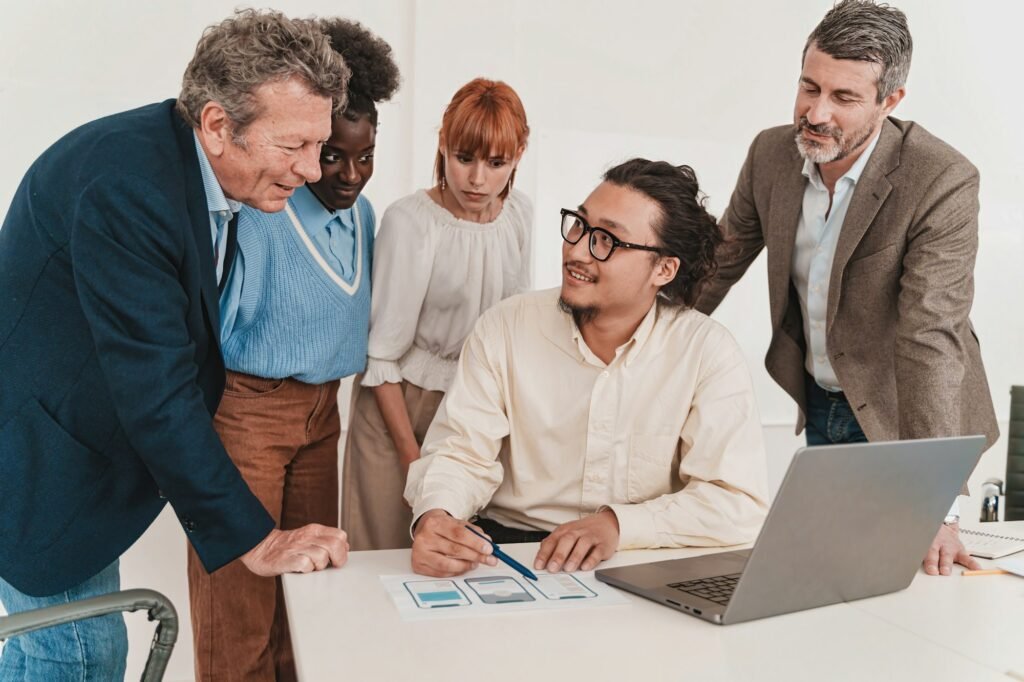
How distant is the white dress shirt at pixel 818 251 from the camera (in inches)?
93.2

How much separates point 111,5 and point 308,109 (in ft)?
6.35

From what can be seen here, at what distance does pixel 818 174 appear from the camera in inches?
94.9

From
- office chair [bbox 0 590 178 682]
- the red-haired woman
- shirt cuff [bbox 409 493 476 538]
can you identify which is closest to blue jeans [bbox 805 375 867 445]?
the red-haired woman

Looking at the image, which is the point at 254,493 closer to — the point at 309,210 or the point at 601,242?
the point at 309,210

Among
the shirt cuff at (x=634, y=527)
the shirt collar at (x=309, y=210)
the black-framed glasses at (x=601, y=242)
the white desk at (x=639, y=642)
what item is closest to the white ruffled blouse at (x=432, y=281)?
the shirt collar at (x=309, y=210)

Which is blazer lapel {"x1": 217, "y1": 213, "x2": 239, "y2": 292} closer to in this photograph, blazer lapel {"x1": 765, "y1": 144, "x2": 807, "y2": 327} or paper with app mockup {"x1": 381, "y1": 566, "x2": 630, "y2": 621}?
paper with app mockup {"x1": 381, "y1": 566, "x2": 630, "y2": 621}

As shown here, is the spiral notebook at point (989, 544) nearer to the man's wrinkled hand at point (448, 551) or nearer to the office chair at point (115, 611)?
the man's wrinkled hand at point (448, 551)

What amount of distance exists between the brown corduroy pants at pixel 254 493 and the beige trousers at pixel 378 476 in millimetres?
187

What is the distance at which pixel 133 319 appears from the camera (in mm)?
1446

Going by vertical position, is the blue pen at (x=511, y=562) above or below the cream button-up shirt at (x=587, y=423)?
below

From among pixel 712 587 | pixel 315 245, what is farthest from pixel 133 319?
pixel 712 587

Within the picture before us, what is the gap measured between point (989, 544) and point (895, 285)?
66cm

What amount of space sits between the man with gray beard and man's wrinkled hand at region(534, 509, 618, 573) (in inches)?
31.8

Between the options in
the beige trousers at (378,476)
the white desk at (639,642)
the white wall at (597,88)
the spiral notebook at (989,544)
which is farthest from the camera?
the white wall at (597,88)
